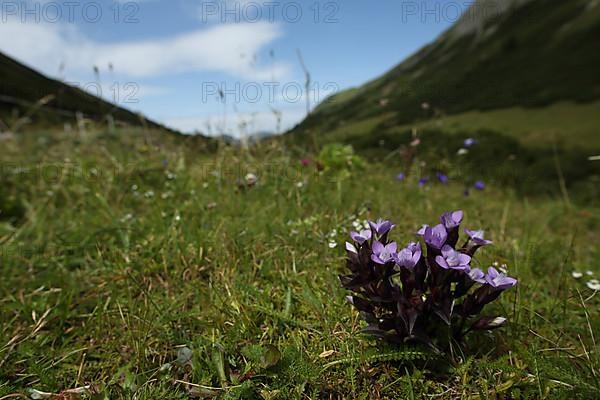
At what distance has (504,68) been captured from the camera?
5216cm

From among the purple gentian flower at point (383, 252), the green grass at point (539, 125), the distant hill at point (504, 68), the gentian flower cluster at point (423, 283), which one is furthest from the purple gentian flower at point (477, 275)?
the green grass at point (539, 125)

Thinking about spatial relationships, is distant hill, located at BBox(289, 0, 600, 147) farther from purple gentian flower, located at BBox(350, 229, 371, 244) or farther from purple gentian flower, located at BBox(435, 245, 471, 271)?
purple gentian flower, located at BBox(435, 245, 471, 271)

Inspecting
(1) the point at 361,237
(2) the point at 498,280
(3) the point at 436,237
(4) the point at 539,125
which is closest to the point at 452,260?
(3) the point at 436,237

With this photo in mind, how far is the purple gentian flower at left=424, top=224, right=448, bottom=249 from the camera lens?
63.1 inches

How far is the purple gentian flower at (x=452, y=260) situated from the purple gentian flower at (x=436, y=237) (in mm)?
30

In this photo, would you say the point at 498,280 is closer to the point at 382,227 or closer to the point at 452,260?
the point at 452,260

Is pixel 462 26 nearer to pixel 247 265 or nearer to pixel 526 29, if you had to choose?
pixel 526 29

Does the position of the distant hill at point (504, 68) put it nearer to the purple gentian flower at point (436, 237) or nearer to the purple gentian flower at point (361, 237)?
the purple gentian flower at point (361, 237)

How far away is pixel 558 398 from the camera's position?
5.14ft

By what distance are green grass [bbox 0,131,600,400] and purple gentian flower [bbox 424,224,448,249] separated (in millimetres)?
444

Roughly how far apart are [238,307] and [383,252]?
921mm

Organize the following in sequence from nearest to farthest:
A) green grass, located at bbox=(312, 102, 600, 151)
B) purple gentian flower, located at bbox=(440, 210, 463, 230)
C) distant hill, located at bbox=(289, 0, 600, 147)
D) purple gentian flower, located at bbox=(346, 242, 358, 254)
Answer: purple gentian flower, located at bbox=(440, 210, 463, 230), purple gentian flower, located at bbox=(346, 242, 358, 254), green grass, located at bbox=(312, 102, 600, 151), distant hill, located at bbox=(289, 0, 600, 147)

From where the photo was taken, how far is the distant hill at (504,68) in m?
29.7

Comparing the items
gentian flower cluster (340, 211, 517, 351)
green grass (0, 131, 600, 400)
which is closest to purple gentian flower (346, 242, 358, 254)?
gentian flower cluster (340, 211, 517, 351)
